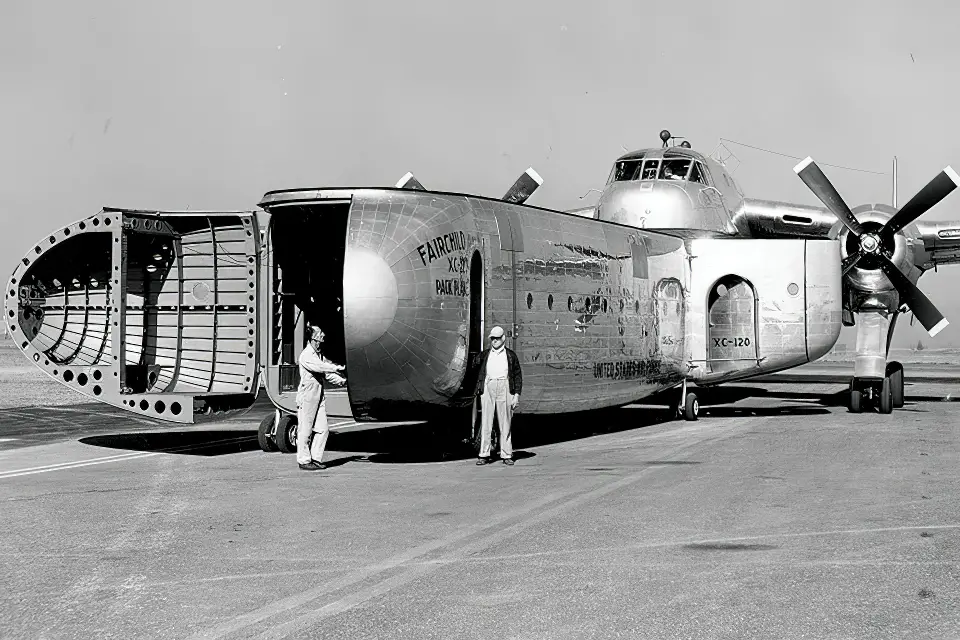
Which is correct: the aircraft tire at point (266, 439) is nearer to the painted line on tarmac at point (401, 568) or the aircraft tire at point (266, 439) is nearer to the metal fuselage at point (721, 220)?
the painted line on tarmac at point (401, 568)

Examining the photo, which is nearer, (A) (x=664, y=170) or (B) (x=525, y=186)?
(B) (x=525, y=186)

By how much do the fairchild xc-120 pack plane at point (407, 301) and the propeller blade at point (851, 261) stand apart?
1.90m

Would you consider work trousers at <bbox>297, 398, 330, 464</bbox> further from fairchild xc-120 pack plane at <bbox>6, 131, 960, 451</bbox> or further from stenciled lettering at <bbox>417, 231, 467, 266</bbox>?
stenciled lettering at <bbox>417, 231, 467, 266</bbox>

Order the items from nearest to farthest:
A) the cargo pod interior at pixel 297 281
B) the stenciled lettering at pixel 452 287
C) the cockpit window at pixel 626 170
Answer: the stenciled lettering at pixel 452 287
the cargo pod interior at pixel 297 281
the cockpit window at pixel 626 170

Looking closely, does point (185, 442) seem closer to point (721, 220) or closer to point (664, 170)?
point (664, 170)

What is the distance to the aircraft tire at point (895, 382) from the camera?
82.8 feet

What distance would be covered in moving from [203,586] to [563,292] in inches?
417

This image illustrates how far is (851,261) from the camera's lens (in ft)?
80.8

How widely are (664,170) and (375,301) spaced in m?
13.2

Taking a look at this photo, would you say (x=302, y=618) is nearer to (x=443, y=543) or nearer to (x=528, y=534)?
(x=443, y=543)

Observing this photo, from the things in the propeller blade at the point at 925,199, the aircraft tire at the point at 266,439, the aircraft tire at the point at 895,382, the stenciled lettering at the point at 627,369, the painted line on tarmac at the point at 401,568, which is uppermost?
the propeller blade at the point at 925,199

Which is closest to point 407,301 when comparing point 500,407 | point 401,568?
point 500,407

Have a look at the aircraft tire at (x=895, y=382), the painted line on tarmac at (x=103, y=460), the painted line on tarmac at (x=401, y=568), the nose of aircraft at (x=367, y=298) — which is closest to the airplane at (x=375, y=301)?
the nose of aircraft at (x=367, y=298)

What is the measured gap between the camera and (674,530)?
9.32 meters
